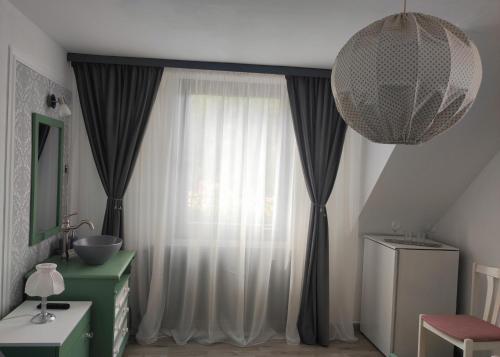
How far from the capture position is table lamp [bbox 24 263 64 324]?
2.23 metres

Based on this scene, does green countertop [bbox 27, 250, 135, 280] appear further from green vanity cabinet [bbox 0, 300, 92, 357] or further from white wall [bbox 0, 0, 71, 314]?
white wall [bbox 0, 0, 71, 314]

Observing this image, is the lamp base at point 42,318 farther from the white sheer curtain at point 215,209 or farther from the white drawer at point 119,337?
the white sheer curtain at point 215,209

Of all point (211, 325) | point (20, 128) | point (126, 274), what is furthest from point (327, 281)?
point (20, 128)

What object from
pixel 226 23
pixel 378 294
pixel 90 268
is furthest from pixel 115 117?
pixel 378 294

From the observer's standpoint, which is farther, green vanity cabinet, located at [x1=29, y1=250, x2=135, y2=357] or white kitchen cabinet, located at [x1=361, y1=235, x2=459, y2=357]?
white kitchen cabinet, located at [x1=361, y1=235, x2=459, y2=357]

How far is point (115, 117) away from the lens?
3.44m

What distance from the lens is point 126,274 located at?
327cm

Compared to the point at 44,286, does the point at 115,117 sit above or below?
above

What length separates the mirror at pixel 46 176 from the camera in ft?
8.71

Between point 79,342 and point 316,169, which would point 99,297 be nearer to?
point 79,342

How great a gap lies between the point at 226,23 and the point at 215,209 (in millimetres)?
1633

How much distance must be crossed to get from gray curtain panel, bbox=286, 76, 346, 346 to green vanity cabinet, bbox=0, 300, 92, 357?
184 cm

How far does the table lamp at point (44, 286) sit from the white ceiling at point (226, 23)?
1500 mm

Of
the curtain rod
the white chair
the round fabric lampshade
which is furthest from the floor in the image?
the round fabric lampshade
